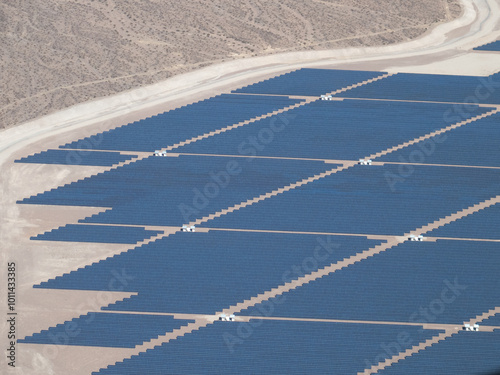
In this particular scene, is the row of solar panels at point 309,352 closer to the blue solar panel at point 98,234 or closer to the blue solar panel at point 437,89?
the blue solar panel at point 98,234

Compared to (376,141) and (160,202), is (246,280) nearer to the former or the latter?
(160,202)

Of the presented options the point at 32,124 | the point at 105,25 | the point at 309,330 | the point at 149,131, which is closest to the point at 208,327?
the point at 309,330

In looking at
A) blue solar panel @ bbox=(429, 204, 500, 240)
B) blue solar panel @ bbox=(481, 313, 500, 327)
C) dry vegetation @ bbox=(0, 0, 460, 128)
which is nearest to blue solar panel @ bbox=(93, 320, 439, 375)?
blue solar panel @ bbox=(481, 313, 500, 327)

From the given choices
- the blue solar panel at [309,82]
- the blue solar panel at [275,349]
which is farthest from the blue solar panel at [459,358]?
the blue solar panel at [309,82]

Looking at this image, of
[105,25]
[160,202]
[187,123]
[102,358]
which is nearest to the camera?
[102,358]

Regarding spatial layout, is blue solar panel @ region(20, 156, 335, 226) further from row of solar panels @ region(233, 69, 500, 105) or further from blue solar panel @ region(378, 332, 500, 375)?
blue solar panel @ region(378, 332, 500, 375)

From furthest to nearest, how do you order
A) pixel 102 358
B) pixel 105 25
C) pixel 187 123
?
1. pixel 105 25
2. pixel 187 123
3. pixel 102 358

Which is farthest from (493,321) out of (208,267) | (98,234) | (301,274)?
(98,234)
